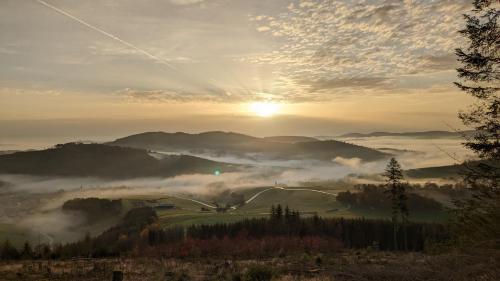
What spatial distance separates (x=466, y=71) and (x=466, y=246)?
888 centimetres

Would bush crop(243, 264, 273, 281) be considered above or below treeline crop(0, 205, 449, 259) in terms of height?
above

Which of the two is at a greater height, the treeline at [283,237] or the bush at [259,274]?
the bush at [259,274]

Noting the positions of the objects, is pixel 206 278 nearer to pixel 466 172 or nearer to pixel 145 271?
pixel 145 271

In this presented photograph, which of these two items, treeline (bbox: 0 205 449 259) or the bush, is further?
treeline (bbox: 0 205 449 259)

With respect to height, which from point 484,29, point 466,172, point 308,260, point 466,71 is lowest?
point 308,260

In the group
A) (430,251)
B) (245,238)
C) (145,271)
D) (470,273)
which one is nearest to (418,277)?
(430,251)

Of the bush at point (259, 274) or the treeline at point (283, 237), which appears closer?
the bush at point (259, 274)

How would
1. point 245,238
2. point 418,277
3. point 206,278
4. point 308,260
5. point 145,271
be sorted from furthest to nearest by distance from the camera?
point 245,238 < point 308,260 < point 145,271 < point 206,278 < point 418,277

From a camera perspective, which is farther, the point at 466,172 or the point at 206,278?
the point at 206,278

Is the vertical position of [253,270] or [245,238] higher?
[253,270]

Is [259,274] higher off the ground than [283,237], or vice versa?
[259,274]

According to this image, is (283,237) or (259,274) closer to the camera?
(259,274)

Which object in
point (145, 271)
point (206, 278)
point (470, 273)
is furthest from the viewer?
point (145, 271)

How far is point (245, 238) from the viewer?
12306 cm
